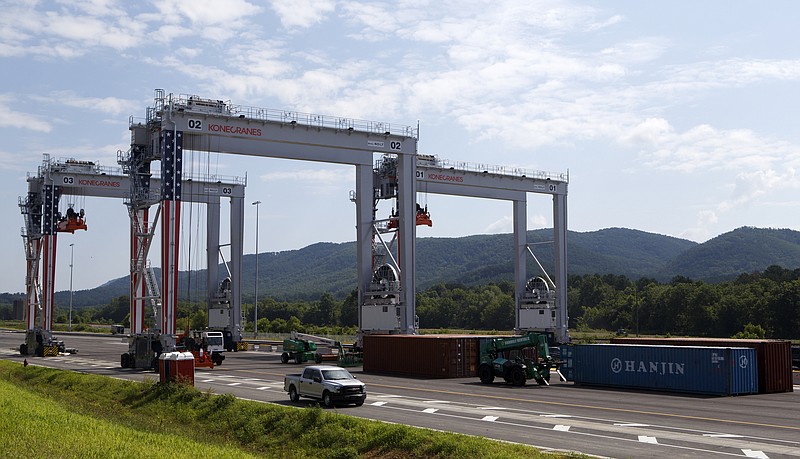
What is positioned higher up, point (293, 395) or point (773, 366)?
point (773, 366)

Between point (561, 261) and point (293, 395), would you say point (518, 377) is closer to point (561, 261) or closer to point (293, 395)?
point (293, 395)

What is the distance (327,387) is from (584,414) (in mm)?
9940

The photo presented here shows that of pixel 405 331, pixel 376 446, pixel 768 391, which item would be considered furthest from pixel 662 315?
pixel 376 446

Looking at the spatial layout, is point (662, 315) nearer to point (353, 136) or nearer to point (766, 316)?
point (766, 316)

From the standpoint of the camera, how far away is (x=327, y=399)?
105 feet

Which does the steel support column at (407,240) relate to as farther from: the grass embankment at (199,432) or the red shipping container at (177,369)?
the grass embankment at (199,432)

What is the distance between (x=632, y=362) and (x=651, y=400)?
560cm

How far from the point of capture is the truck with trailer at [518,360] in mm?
42250

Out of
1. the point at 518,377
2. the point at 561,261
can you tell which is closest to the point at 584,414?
the point at 518,377

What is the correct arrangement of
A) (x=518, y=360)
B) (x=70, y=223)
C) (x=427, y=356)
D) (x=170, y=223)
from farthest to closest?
(x=70, y=223) < (x=170, y=223) < (x=427, y=356) < (x=518, y=360)

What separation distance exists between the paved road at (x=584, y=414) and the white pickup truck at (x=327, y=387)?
1.69 feet

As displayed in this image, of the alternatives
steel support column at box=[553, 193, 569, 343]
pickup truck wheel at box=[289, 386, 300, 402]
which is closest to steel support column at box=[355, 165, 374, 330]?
steel support column at box=[553, 193, 569, 343]

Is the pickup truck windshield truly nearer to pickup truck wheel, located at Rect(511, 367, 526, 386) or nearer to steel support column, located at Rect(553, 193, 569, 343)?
pickup truck wheel, located at Rect(511, 367, 526, 386)

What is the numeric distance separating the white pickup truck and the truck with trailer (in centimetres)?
1219
